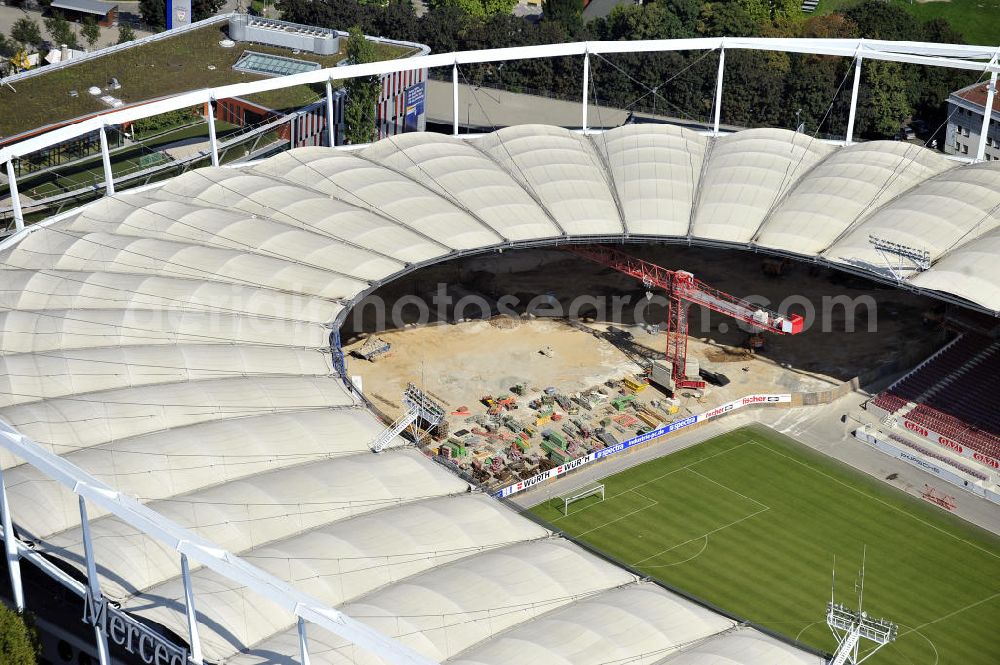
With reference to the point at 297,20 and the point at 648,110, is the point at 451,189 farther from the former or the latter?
the point at 297,20

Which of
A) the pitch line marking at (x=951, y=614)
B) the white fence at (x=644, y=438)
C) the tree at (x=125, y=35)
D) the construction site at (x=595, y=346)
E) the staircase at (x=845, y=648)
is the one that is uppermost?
the tree at (x=125, y=35)

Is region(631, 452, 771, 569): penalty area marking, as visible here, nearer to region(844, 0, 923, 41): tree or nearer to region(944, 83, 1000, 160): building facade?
region(944, 83, 1000, 160): building facade

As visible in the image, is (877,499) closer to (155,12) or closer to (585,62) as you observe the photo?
(585,62)

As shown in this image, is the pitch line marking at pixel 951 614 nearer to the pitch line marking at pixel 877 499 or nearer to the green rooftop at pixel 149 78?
the pitch line marking at pixel 877 499

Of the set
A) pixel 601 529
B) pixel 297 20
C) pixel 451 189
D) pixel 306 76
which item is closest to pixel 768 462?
pixel 601 529

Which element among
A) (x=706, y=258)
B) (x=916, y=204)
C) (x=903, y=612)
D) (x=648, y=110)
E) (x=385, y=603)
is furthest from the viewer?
(x=648, y=110)

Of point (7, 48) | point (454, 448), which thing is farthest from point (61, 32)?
point (454, 448)

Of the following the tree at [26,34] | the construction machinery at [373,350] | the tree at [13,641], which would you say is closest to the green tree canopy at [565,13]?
the tree at [26,34]
